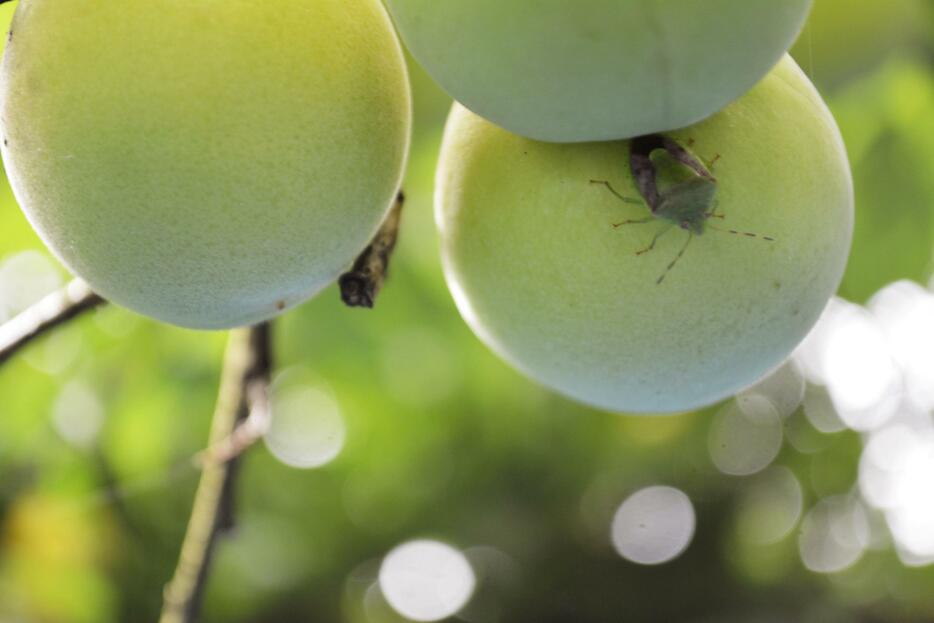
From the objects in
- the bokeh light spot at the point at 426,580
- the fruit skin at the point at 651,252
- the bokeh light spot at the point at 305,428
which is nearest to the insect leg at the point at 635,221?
the fruit skin at the point at 651,252

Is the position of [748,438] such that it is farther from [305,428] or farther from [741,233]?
[741,233]

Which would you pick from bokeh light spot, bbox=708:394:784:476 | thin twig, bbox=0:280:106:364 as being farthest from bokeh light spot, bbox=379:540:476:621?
thin twig, bbox=0:280:106:364

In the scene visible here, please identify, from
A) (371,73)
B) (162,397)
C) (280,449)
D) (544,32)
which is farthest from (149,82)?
(280,449)

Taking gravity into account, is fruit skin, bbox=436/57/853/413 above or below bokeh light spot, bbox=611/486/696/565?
above

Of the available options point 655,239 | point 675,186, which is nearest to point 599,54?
point 675,186

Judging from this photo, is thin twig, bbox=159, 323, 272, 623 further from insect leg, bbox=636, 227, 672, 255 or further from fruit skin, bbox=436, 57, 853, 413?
insect leg, bbox=636, 227, 672, 255

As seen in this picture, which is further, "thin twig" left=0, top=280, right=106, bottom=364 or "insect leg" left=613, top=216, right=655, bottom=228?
"thin twig" left=0, top=280, right=106, bottom=364

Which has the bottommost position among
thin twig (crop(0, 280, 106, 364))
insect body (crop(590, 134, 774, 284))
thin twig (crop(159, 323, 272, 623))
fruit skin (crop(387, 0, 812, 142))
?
thin twig (crop(159, 323, 272, 623))

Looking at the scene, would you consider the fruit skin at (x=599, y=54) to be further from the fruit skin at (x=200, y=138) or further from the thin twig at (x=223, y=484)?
the thin twig at (x=223, y=484)
